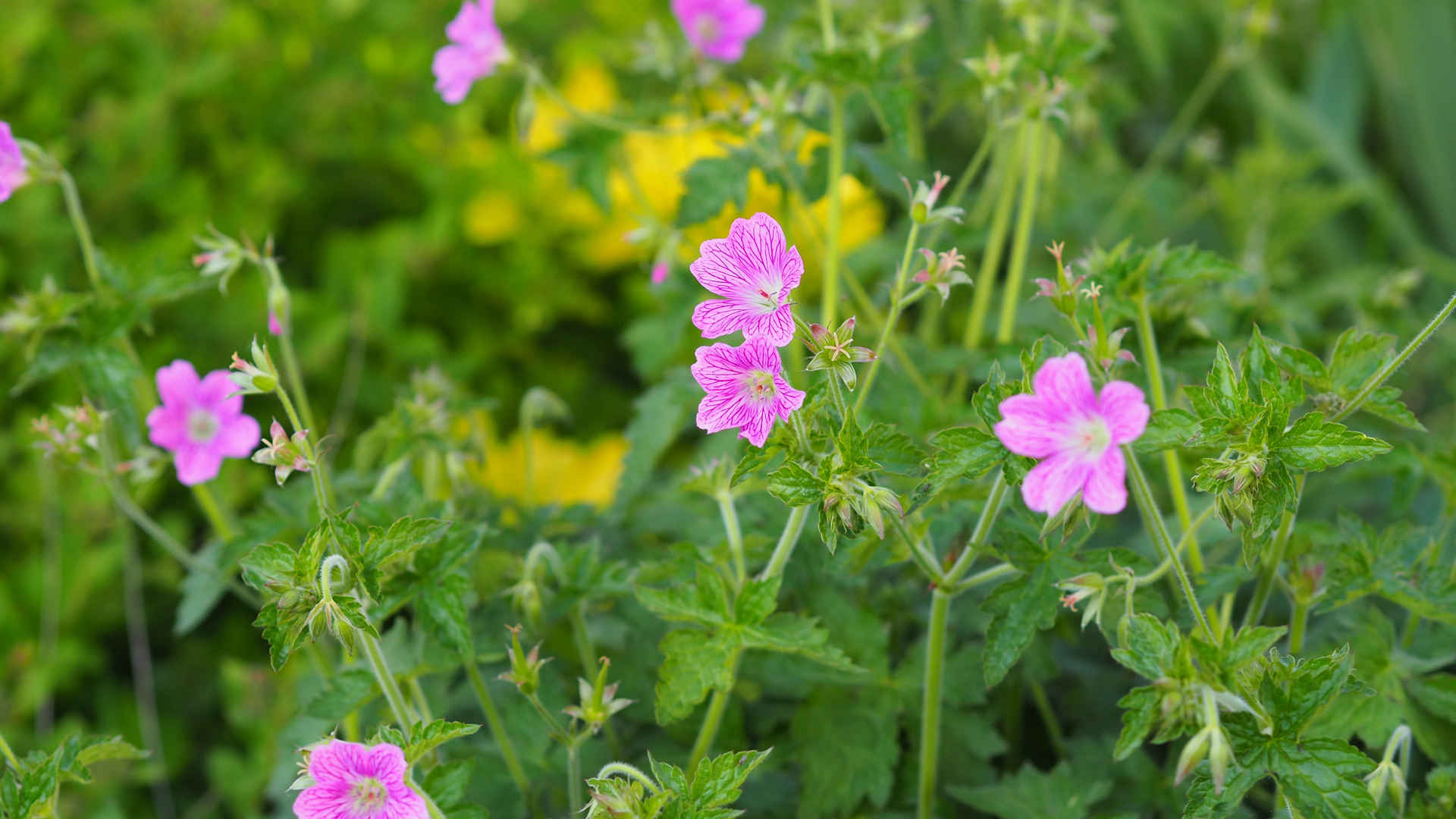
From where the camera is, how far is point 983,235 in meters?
1.22

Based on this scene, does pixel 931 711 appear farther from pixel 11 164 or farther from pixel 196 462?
pixel 11 164

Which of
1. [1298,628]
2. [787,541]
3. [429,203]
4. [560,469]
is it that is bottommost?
[560,469]

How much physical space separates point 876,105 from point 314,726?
2.40 ft

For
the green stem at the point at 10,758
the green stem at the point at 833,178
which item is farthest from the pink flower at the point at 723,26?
the green stem at the point at 10,758

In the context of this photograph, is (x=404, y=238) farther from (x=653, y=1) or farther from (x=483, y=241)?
(x=653, y=1)

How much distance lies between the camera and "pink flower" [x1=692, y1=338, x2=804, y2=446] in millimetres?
650

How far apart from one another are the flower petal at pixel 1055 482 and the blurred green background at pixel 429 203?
2.50 ft

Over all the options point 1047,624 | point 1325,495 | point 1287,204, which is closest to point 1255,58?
point 1287,204

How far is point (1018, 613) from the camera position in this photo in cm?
78

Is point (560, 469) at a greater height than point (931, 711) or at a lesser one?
lesser

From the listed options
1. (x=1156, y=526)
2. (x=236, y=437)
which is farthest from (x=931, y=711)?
(x=236, y=437)

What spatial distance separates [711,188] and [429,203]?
1125 millimetres

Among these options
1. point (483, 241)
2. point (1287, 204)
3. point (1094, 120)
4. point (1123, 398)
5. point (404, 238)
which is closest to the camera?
point (1123, 398)

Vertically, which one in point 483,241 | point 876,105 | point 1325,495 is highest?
point 876,105
